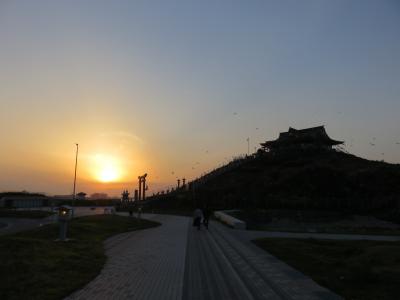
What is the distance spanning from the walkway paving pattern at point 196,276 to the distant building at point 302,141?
2985 inches

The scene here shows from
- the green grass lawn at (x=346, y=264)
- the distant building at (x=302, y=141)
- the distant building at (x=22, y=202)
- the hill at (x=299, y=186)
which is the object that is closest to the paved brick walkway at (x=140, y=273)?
the green grass lawn at (x=346, y=264)

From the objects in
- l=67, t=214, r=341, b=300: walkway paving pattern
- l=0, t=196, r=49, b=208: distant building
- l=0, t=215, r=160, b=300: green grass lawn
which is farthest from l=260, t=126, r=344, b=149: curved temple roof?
l=0, t=215, r=160, b=300: green grass lawn

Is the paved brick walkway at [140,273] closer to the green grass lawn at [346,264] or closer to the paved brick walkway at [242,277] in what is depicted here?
the paved brick walkway at [242,277]

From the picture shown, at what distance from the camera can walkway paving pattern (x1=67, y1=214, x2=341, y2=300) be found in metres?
9.69

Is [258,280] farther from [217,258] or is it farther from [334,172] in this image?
[334,172]

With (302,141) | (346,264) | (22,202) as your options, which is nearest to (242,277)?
(346,264)

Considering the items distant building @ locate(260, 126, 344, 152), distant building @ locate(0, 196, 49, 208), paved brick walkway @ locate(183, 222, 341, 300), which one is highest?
distant building @ locate(260, 126, 344, 152)

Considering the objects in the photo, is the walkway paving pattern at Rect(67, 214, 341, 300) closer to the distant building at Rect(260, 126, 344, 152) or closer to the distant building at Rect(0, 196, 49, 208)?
the distant building at Rect(0, 196, 49, 208)

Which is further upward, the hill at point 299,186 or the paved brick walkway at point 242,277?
the hill at point 299,186

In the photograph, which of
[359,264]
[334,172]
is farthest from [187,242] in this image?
[334,172]

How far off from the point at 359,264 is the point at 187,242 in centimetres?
843

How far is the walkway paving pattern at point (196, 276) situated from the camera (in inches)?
381

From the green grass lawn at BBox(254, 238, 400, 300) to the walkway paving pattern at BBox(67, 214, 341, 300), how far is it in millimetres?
555

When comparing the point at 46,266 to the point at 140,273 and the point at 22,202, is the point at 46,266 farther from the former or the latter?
the point at 22,202
